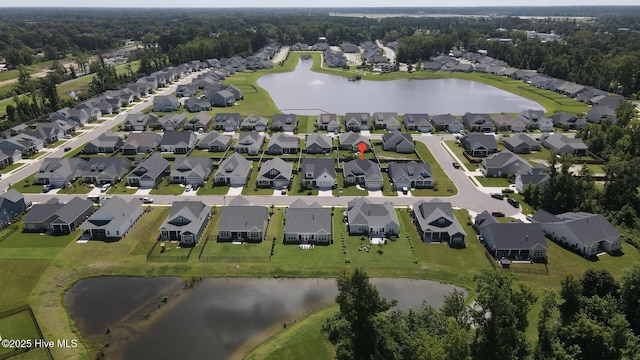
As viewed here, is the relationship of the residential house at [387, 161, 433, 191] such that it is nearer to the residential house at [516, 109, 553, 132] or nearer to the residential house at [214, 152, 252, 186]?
the residential house at [214, 152, 252, 186]

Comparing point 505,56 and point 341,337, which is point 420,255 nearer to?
point 341,337

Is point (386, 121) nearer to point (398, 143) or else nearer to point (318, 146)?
point (398, 143)

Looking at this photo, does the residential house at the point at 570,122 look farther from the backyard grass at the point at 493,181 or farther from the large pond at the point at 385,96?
the backyard grass at the point at 493,181

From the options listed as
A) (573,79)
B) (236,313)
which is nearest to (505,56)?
(573,79)

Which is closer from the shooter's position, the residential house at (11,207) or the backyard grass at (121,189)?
the residential house at (11,207)

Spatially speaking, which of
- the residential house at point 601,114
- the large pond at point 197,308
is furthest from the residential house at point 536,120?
the large pond at point 197,308

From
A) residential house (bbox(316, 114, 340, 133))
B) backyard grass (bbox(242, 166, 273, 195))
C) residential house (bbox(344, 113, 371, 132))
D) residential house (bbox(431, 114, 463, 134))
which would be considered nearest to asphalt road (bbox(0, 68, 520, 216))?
backyard grass (bbox(242, 166, 273, 195))
